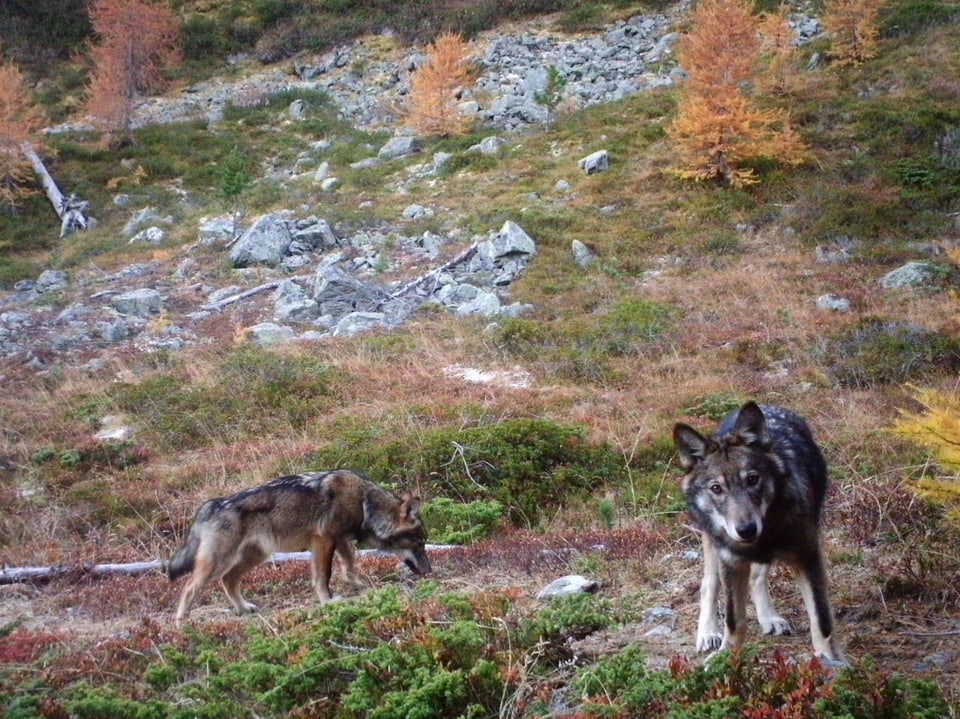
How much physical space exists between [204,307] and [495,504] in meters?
14.7

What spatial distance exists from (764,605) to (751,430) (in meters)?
1.13

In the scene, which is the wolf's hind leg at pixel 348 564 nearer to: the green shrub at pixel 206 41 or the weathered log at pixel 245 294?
the weathered log at pixel 245 294

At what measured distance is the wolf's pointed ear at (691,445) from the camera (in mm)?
3633

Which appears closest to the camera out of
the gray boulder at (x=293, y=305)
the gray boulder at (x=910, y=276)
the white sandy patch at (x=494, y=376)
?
the white sandy patch at (x=494, y=376)

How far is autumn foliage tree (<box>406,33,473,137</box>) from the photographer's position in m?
30.4

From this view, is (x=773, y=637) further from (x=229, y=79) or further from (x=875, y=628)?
(x=229, y=79)

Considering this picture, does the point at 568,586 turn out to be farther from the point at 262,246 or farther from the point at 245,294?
the point at 262,246

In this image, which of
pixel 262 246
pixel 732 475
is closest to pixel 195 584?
pixel 732 475

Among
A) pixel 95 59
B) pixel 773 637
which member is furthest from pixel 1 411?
pixel 95 59

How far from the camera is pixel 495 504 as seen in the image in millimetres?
7305

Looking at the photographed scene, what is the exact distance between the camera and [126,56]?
121 feet

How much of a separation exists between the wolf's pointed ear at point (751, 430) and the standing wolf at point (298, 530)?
10.4 feet

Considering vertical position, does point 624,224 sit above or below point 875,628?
below

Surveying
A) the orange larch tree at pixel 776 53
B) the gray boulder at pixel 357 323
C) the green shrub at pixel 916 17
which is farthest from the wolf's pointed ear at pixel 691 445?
the green shrub at pixel 916 17
